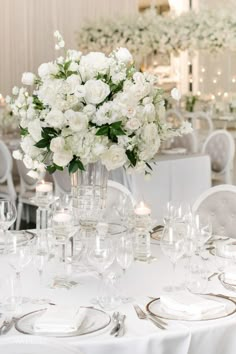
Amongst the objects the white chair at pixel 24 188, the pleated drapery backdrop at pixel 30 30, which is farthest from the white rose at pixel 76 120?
the pleated drapery backdrop at pixel 30 30

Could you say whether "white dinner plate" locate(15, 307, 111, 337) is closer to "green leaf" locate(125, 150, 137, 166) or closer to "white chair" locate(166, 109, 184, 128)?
"green leaf" locate(125, 150, 137, 166)

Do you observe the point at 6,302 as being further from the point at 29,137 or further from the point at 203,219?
the point at 203,219

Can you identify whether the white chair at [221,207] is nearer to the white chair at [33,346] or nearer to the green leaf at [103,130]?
the green leaf at [103,130]

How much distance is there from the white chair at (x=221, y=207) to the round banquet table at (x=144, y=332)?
1.24 meters

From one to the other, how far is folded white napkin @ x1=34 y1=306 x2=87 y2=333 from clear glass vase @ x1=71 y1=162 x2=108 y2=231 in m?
0.70

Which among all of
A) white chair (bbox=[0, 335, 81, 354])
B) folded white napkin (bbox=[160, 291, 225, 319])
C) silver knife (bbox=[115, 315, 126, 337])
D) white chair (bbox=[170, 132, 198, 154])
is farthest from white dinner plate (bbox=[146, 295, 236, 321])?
white chair (bbox=[170, 132, 198, 154])

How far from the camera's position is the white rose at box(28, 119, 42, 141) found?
2678 millimetres

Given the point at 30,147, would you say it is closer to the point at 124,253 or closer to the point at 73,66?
the point at 73,66

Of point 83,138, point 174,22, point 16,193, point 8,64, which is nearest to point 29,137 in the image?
point 83,138

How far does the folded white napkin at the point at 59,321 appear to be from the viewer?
2.05m

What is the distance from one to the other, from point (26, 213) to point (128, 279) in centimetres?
429

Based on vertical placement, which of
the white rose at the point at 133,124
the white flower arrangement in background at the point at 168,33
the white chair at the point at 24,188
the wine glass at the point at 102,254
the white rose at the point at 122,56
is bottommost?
the wine glass at the point at 102,254

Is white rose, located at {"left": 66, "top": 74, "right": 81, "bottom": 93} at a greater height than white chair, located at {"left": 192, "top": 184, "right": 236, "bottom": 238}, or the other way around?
white rose, located at {"left": 66, "top": 74, "right": 81, "bottom": 93}

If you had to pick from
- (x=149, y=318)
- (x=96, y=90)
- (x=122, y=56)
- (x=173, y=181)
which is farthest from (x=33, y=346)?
(x=173, y=181)
